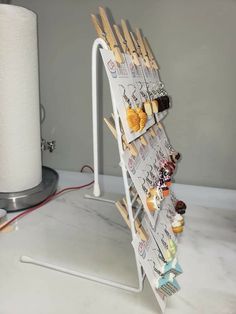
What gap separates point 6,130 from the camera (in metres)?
1.01

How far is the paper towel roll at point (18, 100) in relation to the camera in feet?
3.11

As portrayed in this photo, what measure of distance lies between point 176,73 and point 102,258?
73 cm

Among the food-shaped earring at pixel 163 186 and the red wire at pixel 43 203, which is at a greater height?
the food-shaped earring at pixel 163 186

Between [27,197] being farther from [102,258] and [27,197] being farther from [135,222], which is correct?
[135,222]

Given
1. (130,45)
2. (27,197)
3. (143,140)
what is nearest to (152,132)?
(143,140)

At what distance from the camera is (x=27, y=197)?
108cm

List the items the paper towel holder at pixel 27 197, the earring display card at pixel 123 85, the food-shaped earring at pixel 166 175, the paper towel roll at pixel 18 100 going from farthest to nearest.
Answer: the paper towel holder at pixel 27 197 < the paper towel roll at pixel 18 100 < the food-shaped earring at pixel 166 175 < the earring display card at pixel 123 85

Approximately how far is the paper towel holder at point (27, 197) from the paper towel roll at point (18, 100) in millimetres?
20

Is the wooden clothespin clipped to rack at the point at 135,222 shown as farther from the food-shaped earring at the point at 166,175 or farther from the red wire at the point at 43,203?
the red wire at the point at 43,203

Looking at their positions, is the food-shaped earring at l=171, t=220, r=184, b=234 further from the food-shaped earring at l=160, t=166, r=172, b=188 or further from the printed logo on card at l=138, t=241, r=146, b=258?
the printed logo on card at l=138, t=241, r=146, b=258

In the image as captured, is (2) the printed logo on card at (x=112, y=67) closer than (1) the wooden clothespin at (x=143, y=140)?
Yes

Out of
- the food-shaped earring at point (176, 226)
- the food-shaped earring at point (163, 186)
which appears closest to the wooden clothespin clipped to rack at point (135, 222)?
the food-shaped earring at point (163, 186)

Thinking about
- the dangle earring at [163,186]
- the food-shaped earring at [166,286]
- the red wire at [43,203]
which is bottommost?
the red wire at [43,203]

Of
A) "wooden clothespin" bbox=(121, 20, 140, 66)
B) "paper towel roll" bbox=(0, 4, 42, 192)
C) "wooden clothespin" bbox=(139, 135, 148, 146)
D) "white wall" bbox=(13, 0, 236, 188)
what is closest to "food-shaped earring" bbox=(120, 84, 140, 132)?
"wooden clothespin" bbox=(139, 135, 148, 146)
